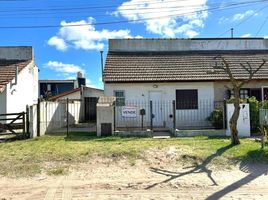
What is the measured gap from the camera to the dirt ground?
8164 mm

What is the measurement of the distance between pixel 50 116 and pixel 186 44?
436 inches

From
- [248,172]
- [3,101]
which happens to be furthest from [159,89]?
[248,172]

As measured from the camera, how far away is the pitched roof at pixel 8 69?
21875 mm

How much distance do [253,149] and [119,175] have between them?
5264mm

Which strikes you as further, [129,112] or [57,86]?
[57,86]

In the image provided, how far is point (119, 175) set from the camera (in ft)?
33.3

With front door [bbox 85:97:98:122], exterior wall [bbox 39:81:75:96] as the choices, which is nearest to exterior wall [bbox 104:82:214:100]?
front door [bbox 85:97:98:122]

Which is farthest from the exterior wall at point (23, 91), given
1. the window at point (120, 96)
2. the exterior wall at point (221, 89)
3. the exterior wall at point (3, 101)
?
the exterior wall at point (221, 89)

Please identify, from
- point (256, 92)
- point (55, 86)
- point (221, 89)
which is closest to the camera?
point (221, 89)

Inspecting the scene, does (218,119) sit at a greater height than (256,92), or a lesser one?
lesser

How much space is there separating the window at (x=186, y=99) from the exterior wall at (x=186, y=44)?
15.8ft

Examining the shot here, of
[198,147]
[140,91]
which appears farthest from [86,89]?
[198,147]

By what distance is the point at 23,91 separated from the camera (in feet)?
82.1

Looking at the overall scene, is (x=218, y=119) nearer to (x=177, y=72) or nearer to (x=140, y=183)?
(x=177, y=72)
